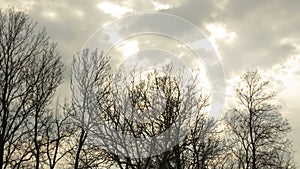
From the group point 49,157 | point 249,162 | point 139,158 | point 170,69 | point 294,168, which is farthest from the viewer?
point 294,168

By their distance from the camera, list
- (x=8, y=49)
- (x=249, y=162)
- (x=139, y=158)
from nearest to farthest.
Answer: (x=139, y=158)
(x=8, y=49)
(x=249, y=162)

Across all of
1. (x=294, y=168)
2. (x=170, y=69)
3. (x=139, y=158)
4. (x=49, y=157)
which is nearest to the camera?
(x=139, y=158)

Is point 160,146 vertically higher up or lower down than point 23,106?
lower down

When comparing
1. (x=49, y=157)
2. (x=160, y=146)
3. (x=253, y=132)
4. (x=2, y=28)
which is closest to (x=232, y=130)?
(x=253, y=132)

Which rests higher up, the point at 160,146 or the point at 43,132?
the point at 43,132

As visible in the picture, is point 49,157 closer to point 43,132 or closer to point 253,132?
point 43,132

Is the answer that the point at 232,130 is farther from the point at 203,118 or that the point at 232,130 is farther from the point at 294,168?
the point at 294,168

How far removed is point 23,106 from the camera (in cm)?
2375

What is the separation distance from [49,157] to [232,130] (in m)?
15.0

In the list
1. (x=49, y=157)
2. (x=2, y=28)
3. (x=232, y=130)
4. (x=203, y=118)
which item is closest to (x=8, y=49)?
(x=2, y=28)

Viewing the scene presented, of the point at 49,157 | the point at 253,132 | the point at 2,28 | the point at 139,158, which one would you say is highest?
the point at 2,28

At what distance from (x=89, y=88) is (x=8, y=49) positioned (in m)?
5.80

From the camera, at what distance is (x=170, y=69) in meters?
26.0

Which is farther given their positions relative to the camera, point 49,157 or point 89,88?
point 49,157
